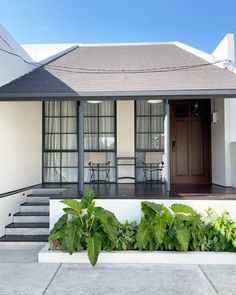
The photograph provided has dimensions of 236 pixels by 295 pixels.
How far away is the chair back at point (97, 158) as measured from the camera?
8.04 meters

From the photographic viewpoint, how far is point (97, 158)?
26.5ft

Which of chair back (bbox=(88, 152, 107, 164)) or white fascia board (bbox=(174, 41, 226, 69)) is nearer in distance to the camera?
white fascia board (bbox=(174, 41, 226, 69))

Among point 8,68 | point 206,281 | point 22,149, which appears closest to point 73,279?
point 206,281

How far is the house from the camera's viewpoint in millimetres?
6082

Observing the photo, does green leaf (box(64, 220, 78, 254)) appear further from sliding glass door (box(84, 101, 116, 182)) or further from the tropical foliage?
sliding glass door (box(84, 101, 116, 182))

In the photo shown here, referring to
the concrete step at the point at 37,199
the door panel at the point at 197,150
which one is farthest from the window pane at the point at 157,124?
the concrete step at the point at 37,199

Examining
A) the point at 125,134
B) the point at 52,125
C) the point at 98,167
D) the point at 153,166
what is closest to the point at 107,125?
the point at 125,134

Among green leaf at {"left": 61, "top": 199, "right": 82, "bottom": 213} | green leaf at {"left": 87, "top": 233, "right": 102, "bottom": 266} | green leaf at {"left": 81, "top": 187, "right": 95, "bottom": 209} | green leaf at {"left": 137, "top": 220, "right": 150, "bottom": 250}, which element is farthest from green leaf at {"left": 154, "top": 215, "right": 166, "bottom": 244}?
green leaf at {"left": 61, "top": 199, "right": 82, "bottom": 213}

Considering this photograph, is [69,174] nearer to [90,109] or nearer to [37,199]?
[37,199]

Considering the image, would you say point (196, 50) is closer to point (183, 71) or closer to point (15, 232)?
point (183, 71)

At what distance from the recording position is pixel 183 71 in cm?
685

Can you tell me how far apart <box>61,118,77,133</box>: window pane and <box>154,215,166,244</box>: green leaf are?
4.41 meters

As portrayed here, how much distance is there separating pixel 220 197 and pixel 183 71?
311 centimetres

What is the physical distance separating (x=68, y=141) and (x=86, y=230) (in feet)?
13.1
